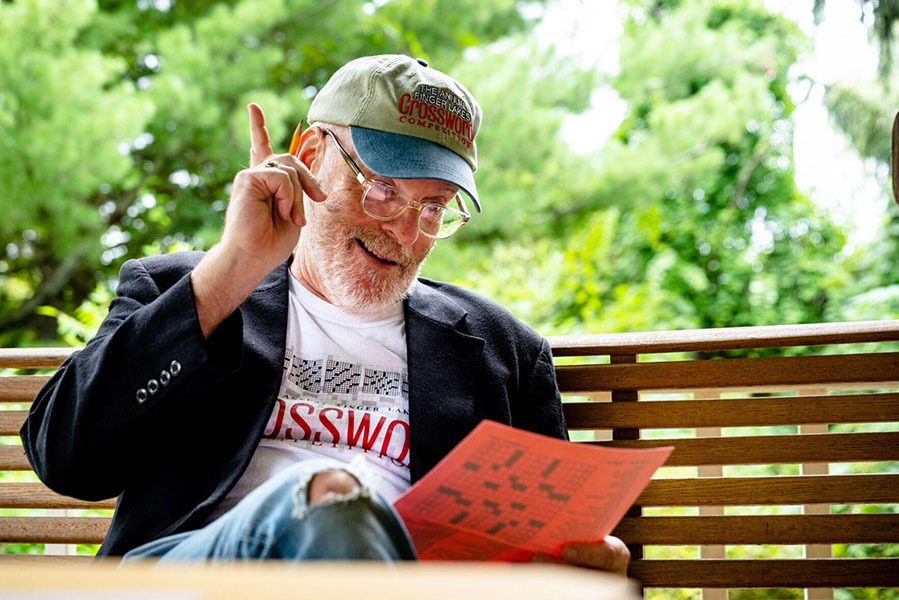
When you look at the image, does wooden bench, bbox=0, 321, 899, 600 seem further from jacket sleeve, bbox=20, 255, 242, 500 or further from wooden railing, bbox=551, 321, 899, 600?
jacket sleeve, bbox=20, 255, 242, 500

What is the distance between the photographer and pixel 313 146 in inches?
81.0

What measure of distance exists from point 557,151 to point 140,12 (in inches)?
146

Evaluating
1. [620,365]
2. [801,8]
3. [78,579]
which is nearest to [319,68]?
[801,8]

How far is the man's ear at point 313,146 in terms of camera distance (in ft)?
6.68

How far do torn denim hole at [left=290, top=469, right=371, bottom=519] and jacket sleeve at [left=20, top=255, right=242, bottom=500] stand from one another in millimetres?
495

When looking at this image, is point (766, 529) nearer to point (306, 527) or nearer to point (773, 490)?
point (773, 490)

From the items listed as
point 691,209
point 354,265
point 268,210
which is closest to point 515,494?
point 268,210

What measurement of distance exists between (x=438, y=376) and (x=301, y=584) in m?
1.28

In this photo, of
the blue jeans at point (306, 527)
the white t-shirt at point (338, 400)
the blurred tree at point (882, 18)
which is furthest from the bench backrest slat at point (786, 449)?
the blurred tree at point (882, 18)

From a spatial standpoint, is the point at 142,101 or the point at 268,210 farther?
the point at 142,101

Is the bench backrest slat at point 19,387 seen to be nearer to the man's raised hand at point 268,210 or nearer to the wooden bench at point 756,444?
the wooden bench at point 756,444

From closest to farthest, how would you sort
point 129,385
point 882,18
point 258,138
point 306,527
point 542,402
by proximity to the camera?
point 306,527 < point 129,385 < point 258,138 < point 542,402 < point 882,18

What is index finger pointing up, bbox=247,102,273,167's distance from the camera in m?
1.74

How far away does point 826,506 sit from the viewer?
2176 millimetres
